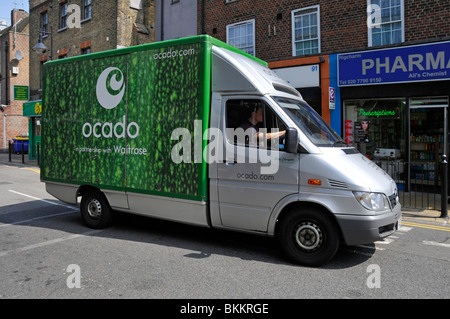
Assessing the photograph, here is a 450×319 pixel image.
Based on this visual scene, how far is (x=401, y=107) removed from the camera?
11.3 meters

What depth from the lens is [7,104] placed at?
119 feet

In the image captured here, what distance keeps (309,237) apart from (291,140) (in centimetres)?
126

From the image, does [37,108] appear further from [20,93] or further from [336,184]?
[336,184]

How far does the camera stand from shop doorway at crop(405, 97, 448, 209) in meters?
9.98

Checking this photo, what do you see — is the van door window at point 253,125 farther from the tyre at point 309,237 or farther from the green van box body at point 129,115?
the tyre at point 309,237

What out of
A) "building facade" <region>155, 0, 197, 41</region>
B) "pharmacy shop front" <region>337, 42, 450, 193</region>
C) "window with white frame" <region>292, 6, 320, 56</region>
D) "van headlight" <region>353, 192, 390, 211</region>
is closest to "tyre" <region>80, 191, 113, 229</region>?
"van headlight" <region>353, 192, 390, 211</region>

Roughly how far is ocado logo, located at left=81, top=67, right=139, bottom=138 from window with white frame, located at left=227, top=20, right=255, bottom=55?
353 inches

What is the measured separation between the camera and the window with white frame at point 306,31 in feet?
42.6

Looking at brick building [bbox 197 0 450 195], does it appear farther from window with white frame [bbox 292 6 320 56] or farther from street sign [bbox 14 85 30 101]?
street sign [bbox 14 85 30 101]

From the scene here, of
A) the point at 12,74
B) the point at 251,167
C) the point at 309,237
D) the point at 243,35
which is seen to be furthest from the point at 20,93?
the point at 309,237

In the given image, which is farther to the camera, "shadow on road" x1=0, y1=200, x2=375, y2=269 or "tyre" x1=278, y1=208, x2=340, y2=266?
"shadow on road" x1=0, y1=200, x2=375, y2=269

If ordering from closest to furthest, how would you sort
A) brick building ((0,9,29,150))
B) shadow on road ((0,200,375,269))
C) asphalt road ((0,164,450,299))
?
asphalt road ((0,164,450,299)) < shadow on road ((0,200,375,269)) < brick building ((0,9,29,150))

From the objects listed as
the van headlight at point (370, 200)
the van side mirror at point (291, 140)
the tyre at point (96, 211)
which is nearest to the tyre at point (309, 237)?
the van headlight at point (370, 200)

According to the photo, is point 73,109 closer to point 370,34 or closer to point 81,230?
point 81,230
